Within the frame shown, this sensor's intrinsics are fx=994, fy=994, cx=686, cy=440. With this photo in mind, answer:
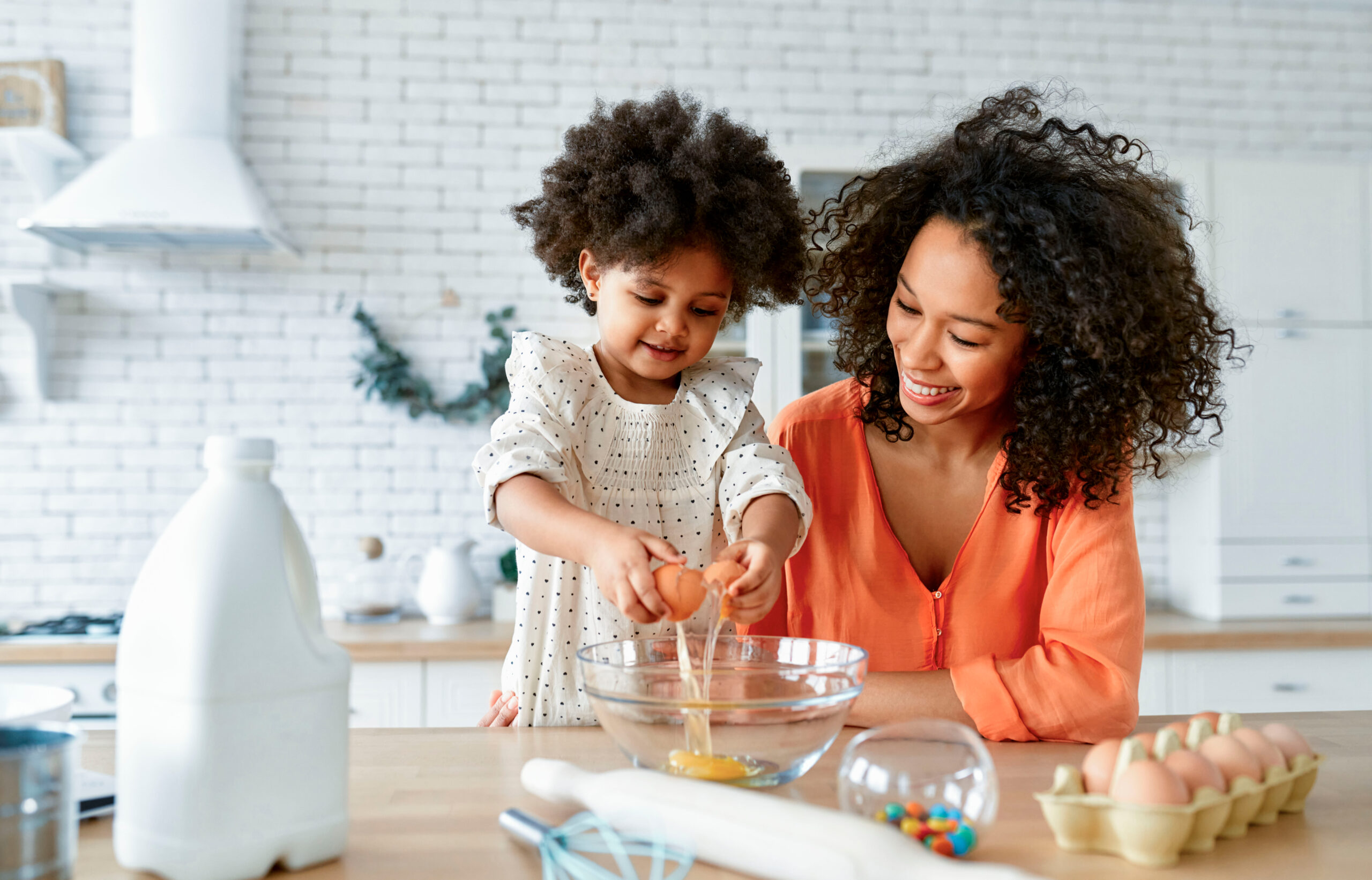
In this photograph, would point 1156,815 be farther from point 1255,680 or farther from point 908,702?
point 1255,680

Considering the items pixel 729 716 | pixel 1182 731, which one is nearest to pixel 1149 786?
pixel 1182 731

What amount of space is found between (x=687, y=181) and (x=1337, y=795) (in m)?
0.98

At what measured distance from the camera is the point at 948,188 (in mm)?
1356

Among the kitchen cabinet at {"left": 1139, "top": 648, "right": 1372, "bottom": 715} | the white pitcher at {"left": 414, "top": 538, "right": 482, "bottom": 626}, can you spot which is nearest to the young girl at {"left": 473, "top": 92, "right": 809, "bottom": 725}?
the white pitcher at {"left": 414, "top": 538, "right": 482, "bottom": 626}

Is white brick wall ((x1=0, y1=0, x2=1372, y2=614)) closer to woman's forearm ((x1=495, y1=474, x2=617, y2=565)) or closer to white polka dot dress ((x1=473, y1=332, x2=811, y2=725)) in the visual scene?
white polka dot dress ((x1=473, y1=332, x2=811, y2=725))

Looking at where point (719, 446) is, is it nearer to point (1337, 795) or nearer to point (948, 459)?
point (948, 459)

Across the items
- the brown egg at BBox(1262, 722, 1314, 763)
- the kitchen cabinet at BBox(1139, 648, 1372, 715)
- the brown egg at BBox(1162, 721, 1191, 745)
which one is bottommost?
the kitchen cabinet at BBox(1139, 648, 1372, 715)

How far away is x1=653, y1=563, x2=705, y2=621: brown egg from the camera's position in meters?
0.88

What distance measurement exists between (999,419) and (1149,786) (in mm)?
921

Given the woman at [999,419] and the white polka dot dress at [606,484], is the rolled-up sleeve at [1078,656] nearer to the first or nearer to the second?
the woman at [999,419]

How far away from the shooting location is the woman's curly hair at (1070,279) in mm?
1248

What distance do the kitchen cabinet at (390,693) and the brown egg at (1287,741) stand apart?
7.29 ft

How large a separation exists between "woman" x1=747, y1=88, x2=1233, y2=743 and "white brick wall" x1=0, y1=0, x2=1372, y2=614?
1.83 metres

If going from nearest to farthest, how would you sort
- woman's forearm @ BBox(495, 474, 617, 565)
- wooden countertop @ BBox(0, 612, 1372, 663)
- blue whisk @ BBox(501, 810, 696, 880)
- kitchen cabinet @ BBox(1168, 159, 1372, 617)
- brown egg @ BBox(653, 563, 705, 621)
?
blue whisk @ BBox(501, 810, 696, 880) < brown egg @ BBox(653, 563, 705, 621) < woman's forearm @ BBox(495, 474, 617, 565) < wooden countertop @ BBox(0, 612, 1372, 663) < kitchen cabinet @ BBox(1168, 159, 1372, 617)
